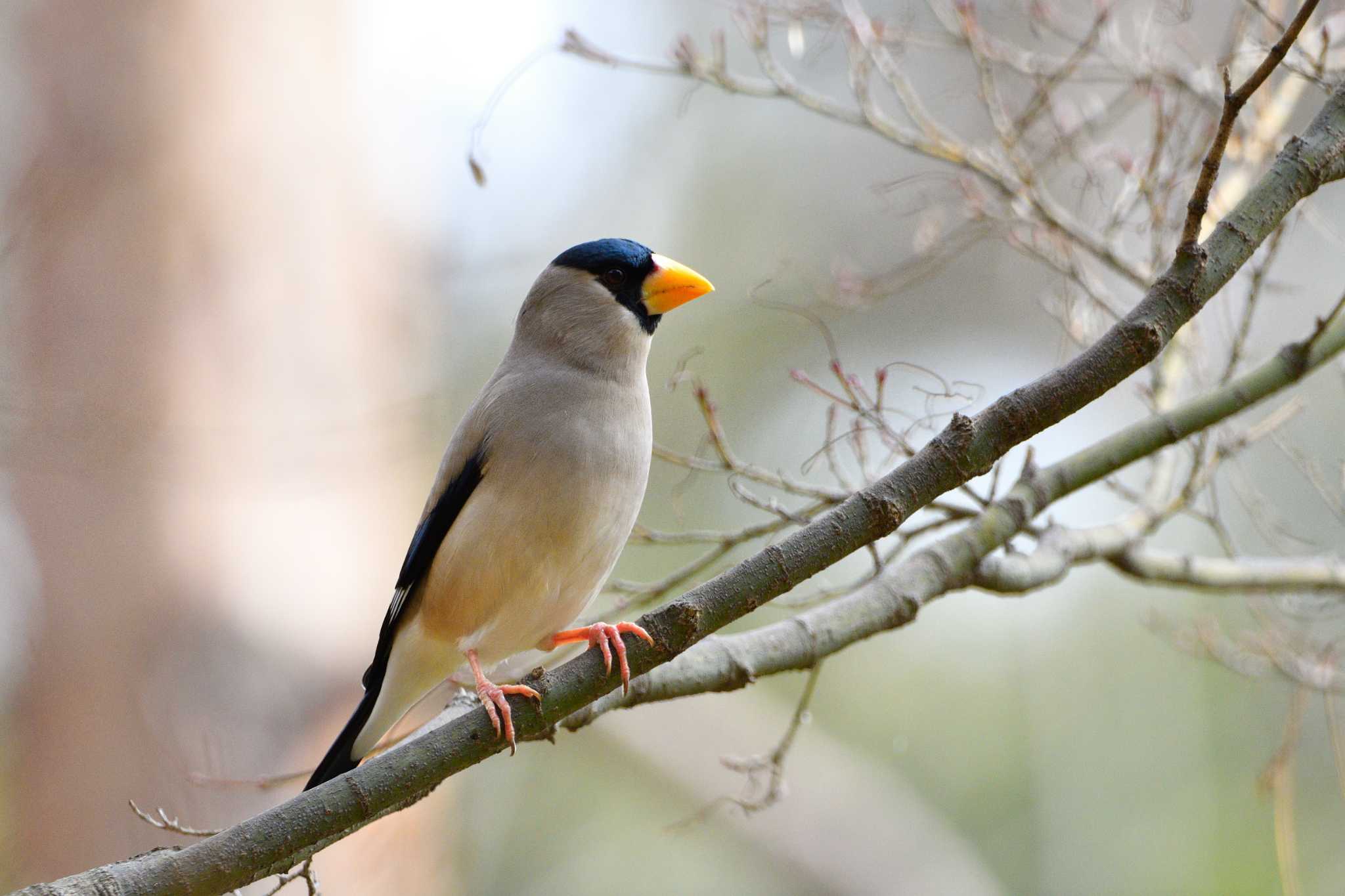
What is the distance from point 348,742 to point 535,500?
965 millimetres

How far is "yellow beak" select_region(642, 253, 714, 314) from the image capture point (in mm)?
3545

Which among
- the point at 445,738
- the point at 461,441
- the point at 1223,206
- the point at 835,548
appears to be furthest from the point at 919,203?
the point at 445,738

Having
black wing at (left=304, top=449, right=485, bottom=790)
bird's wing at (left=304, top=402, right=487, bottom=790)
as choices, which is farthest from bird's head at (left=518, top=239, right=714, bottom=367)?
black wing at (left=304, top=449, right=485, bottom=790)

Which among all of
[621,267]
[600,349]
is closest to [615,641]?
[600,349]

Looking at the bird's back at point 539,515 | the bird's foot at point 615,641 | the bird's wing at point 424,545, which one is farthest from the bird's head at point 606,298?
the bird's foot at point 615,641

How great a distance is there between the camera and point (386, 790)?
2.00 meters

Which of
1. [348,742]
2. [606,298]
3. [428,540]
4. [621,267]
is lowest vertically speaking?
[348,742]

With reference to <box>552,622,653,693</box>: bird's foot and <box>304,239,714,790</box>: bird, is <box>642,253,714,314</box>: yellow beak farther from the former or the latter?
<box>552,622,653,693</box>: bird's foot

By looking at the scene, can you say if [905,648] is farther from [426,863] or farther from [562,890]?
[426,863]

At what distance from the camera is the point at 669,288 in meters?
3.57

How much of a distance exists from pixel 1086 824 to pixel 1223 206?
16.0 ft

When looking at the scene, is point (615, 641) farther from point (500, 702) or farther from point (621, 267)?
point (621, 267)

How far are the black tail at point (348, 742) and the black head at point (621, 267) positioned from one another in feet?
4.49

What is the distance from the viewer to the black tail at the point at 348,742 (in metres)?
3.24
